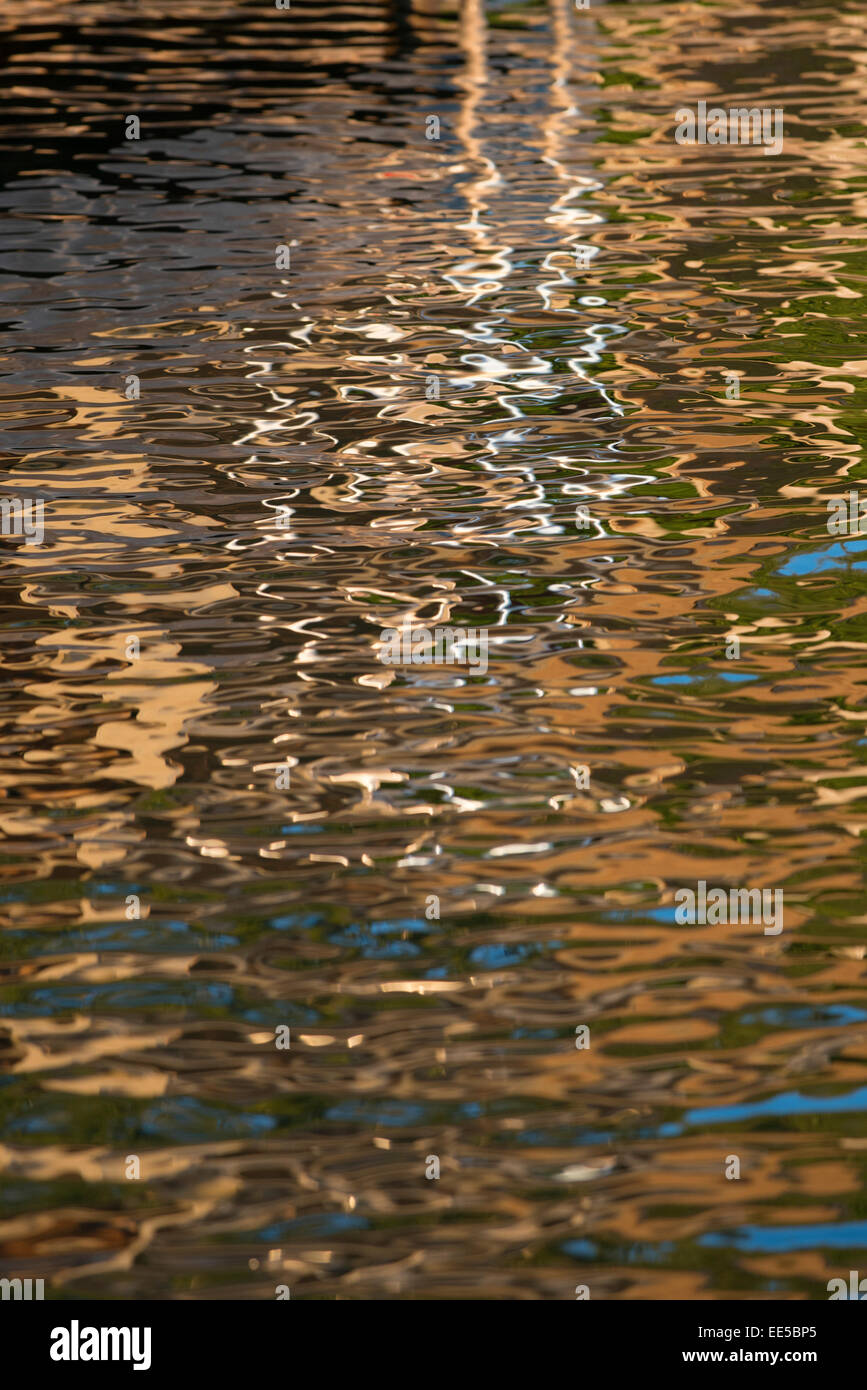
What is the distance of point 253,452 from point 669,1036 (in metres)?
4.43

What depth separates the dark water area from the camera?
369 cm

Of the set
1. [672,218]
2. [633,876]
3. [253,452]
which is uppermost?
[672,218]

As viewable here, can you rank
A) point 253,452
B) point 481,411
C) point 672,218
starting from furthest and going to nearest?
1. point 672,218
2. point 481,411
3. point 253,452

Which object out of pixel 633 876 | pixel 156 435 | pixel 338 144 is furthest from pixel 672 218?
pixel 633 876

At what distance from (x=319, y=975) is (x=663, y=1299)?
1.28 m

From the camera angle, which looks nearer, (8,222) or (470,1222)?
(470,1222)

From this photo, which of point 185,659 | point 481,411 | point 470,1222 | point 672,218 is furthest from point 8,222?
point 470,1222

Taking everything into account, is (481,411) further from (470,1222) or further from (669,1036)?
(470,1222)

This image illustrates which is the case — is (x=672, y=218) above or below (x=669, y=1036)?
above

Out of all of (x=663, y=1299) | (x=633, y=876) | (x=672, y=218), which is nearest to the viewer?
(x=663, y=1299)

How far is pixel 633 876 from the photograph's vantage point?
4758 millimetres

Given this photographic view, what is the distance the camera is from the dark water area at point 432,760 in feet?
12.1

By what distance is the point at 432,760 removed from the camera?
5336mm

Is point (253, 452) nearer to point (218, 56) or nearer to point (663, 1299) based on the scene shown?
point (663, 1299)
